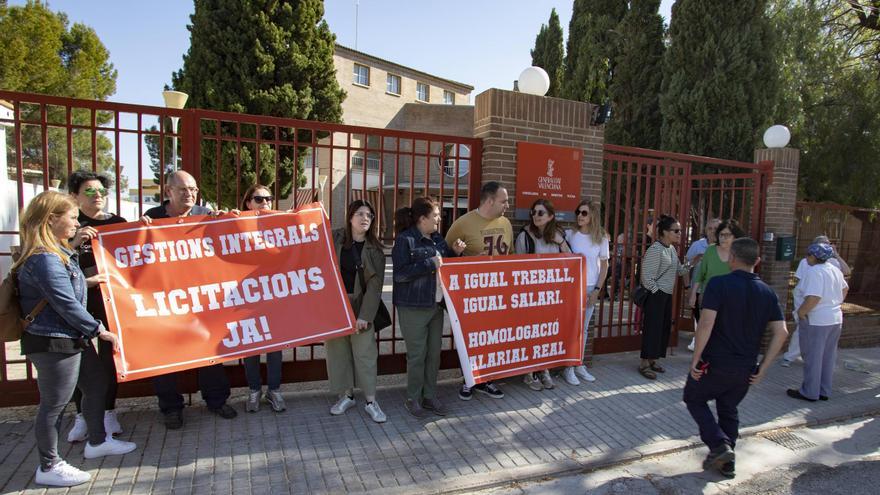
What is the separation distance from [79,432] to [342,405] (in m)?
1.84

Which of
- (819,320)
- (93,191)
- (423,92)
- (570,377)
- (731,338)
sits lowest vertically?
(570,377)

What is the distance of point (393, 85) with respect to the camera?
33938mm

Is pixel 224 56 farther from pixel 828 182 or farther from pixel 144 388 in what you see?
pixel 828 182

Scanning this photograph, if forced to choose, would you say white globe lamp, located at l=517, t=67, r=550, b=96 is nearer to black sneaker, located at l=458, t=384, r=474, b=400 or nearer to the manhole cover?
black sneaker, located at l=458, t=384, r=474, b=400

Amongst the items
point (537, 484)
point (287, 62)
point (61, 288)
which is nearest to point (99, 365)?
point (61, 288)

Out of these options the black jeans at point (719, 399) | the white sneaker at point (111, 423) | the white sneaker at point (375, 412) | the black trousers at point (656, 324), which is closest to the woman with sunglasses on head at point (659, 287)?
the black trousers at point (656, 324)

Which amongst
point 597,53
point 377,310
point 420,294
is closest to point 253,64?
point 377,310

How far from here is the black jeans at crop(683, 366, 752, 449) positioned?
3.40 metres

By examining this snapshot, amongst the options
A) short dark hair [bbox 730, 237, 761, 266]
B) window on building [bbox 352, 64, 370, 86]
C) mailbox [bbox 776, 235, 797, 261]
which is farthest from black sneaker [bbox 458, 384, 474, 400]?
window on building [bbox 352, 64, 370, 86]

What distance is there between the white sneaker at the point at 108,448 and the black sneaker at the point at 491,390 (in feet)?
9.36

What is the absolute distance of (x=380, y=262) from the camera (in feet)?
13.2

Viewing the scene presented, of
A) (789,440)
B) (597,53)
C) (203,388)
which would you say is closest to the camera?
(203,388)

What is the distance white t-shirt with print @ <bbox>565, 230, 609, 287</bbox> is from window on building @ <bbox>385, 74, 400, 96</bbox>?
99.4ft

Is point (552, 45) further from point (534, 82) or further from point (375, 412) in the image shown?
point (375, 412)
